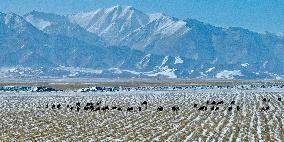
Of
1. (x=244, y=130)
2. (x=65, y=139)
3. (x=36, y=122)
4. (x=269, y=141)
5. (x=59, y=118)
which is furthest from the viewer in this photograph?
(x=59, y=118)

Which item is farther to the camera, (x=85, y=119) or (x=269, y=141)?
(x=85, y=119)

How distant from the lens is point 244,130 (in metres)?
31.7

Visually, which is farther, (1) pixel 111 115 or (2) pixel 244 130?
(1) pixel 111 115

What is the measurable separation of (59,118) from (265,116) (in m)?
15.2

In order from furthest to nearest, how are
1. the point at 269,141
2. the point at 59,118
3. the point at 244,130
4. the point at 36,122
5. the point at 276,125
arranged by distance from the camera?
the point at 59,118
the point at 36,122
the point at 276,125
the point at 244,130
the point at 269,141

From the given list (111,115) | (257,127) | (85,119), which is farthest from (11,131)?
(257,127)

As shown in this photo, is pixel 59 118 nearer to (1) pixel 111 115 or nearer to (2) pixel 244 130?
(1) pixel 111 115

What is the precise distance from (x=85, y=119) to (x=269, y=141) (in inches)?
676

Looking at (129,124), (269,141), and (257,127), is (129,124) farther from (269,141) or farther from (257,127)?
Result: (269,141)

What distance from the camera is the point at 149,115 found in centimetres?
4316

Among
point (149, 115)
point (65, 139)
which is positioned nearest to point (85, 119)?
point (149, 115)

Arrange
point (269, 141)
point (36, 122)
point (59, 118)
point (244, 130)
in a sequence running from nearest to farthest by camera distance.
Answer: point (269, 141), point (244, 130), point (36, 122), point (59, 118)

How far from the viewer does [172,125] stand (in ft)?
116

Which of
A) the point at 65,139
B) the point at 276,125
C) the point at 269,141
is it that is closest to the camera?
the point at 269,141
